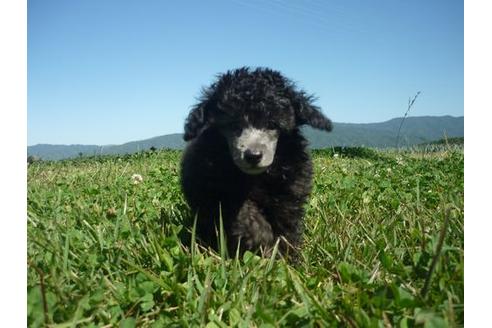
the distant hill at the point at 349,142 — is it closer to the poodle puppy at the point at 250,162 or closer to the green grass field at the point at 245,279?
the poodle puppy at the point at 250,162

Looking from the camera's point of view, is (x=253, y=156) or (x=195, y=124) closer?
(x=253, y=156)

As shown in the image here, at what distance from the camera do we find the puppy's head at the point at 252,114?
2949mm

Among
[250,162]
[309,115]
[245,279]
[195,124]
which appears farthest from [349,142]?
[245,279]

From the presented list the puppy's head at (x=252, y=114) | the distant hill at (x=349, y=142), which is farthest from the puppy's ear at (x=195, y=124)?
the distant hill at (x=349, y=142)

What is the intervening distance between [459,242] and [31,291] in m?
1.81

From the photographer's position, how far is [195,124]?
3301 millimetres

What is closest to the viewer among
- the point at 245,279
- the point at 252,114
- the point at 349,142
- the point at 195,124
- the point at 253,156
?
the point at 245,279

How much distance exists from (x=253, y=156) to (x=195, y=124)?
2.37 ft

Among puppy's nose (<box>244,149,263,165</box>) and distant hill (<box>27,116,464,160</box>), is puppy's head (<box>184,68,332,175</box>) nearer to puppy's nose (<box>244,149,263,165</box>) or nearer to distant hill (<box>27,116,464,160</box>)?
puppy's nose (<box>244,149,263,165</box>)

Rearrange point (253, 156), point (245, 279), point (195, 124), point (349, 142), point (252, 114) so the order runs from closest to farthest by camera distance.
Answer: point (245, 279) < point (253, 156) < point (252, 114) < point (195, 124) < point (349, 142)

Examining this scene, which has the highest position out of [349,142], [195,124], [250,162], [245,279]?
[349,142]

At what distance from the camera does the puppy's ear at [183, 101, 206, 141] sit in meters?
3.30

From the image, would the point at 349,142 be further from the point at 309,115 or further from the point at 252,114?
the point at 252,114

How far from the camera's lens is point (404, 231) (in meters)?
2.90
